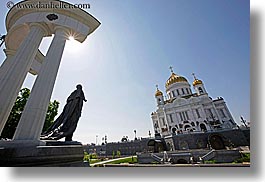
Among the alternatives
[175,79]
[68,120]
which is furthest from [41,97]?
[175,79]

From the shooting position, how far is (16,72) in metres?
2.17

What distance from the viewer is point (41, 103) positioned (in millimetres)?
1932

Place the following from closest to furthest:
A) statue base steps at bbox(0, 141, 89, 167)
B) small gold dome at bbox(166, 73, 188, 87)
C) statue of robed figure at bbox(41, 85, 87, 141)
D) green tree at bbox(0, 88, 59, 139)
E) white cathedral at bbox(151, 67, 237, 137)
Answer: statue base steps at bbox(0, 141, 89, 167), statue of robed figure at bbox(41, 85, 87, 141), green tree at bbox(0, 88, 59, 139), white cathedral at bbox(151, 67, 237, 137), small gold dome at bbox(166, 73, 188, 87)

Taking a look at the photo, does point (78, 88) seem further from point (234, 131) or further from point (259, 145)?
point (234, 131)

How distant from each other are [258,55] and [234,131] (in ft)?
32.0

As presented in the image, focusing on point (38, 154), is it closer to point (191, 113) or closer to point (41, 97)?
point (41, 97)

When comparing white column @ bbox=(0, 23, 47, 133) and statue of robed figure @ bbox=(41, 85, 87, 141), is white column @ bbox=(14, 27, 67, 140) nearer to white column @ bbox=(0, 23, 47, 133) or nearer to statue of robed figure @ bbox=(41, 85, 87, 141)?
statue of robed figure @ bbox=(41, 85, 87, 141)

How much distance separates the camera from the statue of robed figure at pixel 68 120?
190cm

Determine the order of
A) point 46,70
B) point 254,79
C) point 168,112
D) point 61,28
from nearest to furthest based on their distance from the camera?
1. point 254,79
2. point 46,70
3. point 61,28
4. point 168,112

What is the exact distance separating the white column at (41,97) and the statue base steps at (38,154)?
0.18 m

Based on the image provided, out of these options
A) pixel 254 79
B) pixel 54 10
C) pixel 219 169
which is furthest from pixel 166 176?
pixel 54 10

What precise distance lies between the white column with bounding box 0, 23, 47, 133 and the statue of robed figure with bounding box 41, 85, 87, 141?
65 cm

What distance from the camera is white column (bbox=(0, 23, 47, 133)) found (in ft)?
6.39

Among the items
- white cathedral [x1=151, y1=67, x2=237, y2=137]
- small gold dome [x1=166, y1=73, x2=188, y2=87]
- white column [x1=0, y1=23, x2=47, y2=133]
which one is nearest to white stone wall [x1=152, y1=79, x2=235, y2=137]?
white cathedral [x1=151, y1=67, x2=237, y2=137]
